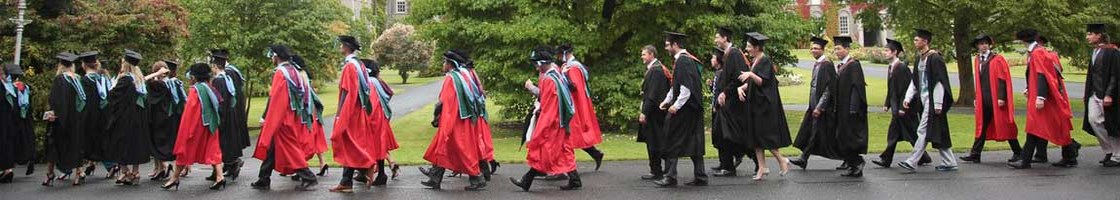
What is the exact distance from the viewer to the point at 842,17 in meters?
81.1

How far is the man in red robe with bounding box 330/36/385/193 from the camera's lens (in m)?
10.2

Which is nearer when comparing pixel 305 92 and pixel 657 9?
pixel 305 92

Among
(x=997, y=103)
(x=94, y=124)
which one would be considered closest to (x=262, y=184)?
(x=94, y=124)

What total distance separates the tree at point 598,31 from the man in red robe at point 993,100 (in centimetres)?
796

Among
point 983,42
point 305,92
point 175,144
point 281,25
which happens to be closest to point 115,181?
point 175,144

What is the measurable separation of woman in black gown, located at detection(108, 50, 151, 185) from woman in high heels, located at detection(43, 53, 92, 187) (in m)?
0.37

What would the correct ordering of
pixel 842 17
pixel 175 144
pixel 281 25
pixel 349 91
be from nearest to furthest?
pixel 349 91 → pixel 175 144 → pixel 281 25 → pixel 842 17

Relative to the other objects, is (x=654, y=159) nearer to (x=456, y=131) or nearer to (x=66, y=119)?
(x=456, y=131)

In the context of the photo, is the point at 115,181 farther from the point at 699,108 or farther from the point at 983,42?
the point at 983,42

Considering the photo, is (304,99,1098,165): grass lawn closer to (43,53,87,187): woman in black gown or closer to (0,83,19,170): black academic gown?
(43,53,87,187): woman in black gown

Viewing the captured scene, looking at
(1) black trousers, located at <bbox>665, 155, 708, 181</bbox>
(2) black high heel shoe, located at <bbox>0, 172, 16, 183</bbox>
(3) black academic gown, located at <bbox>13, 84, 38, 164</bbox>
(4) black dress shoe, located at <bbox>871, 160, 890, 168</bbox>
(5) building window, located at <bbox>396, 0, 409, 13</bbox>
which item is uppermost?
(5) building window, located at <bbox>396, 0, 409, 13</bbox>

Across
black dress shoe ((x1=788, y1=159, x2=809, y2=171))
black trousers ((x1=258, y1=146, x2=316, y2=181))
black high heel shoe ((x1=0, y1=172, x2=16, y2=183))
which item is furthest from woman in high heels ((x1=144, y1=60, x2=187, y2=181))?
black dress shoe ((x1=788, y1=159, x2=809, y2=171))

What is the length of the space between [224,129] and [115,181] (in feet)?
4.60

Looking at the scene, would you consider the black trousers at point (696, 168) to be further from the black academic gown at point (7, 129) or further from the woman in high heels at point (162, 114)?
the black academic gown at point (7, 129)
